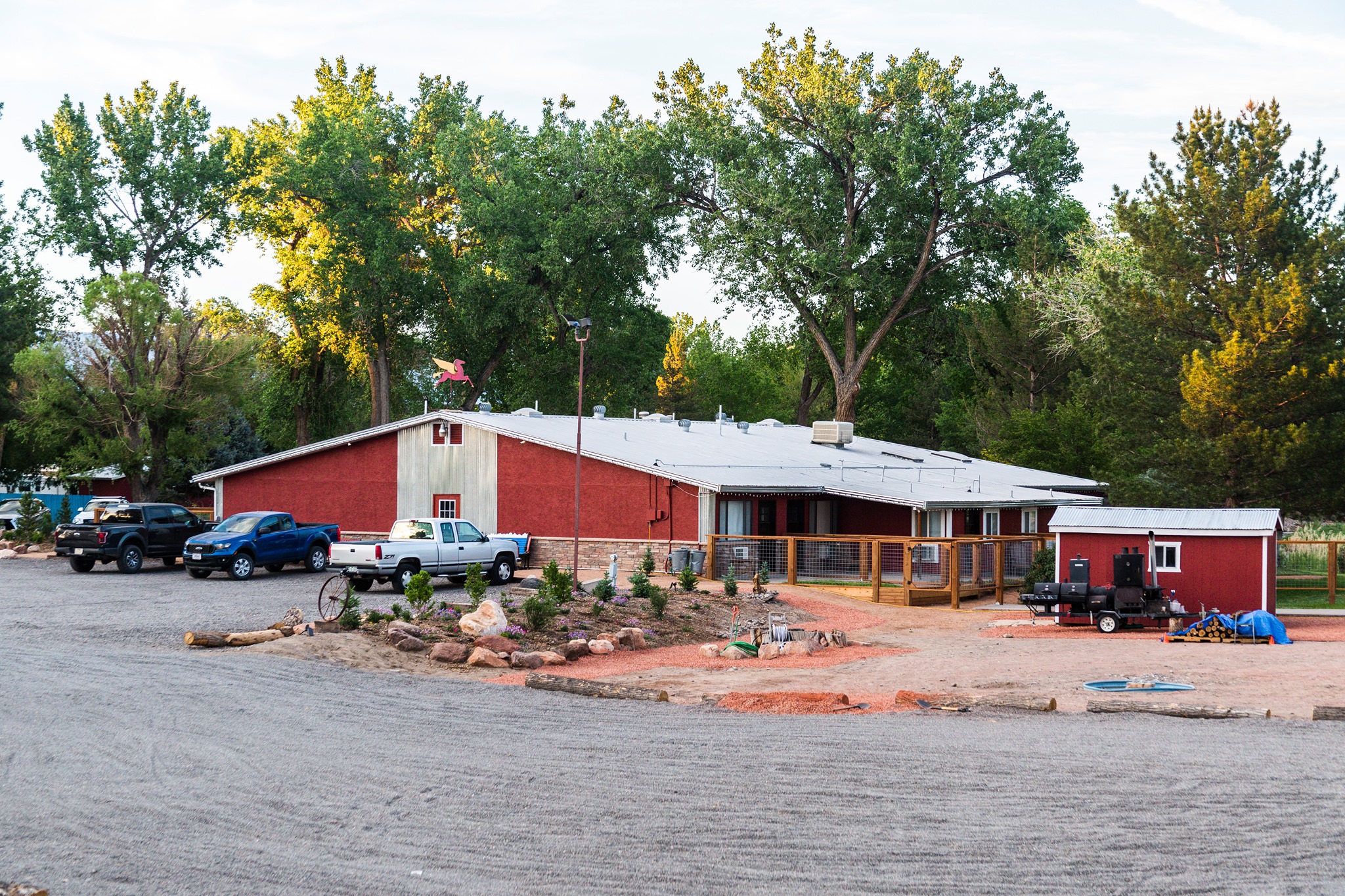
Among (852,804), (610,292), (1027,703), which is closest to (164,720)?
(852,804)

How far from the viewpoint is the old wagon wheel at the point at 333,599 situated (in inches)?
806

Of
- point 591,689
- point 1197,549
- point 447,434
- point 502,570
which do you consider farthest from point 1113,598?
point 447,434

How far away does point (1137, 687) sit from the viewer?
1628cm

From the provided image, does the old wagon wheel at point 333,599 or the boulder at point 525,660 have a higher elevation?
the old wagon wheel at point 333,599

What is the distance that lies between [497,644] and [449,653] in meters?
0.81

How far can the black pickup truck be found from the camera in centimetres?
3306

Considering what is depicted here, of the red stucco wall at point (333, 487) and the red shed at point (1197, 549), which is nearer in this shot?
the red shed at point (1197, 549)

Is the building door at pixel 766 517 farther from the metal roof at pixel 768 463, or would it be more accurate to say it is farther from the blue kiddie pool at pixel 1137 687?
the blue kiddie pool at pixel 1137 687

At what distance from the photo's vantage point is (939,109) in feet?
178

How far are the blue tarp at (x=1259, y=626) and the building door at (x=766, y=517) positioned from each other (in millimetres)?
16280

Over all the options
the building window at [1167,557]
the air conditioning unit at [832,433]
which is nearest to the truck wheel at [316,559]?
the building window at [1167,557]

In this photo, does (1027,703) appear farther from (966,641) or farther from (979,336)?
(979,336)

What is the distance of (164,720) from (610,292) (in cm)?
5296

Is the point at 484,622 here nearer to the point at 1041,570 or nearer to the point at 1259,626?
the point at 1259,626
